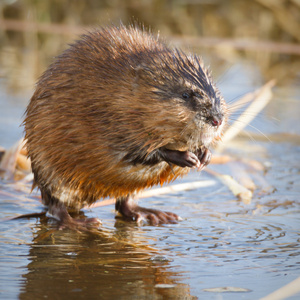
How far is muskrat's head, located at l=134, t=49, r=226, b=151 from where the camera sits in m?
3.47

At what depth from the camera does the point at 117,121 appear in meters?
3.57

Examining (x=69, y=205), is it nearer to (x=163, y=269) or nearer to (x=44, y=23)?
(x=163, y=269)

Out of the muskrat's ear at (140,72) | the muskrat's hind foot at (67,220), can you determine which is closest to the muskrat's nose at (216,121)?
the muskrat's ear at (140,72)

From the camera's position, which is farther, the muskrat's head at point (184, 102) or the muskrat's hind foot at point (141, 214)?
the muskrat's hind foot at point (141, 214)

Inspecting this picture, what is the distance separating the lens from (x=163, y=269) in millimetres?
2914

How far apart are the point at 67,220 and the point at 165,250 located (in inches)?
29.6

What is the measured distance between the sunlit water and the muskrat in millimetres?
234

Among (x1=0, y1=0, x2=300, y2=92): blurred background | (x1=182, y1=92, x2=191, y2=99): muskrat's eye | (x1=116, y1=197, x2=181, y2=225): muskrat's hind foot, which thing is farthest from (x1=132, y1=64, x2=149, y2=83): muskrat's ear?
(x1=0, y1=0, x2=300, y2=92): blurred background

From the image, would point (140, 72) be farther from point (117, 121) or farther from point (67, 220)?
point (67, 220)

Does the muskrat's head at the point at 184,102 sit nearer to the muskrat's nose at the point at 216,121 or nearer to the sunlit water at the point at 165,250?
the muskrat's nose at the point at 216,121

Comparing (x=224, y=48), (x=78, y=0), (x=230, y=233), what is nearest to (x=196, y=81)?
(x=230, y=233)

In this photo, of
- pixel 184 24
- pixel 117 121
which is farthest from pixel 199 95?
pixel 184 24

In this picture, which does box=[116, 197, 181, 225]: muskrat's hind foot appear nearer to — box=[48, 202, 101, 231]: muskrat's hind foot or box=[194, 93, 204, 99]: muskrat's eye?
box=[48, 202, 101, 231]: muskrat's hind foot

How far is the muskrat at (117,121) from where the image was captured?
3521 mm
